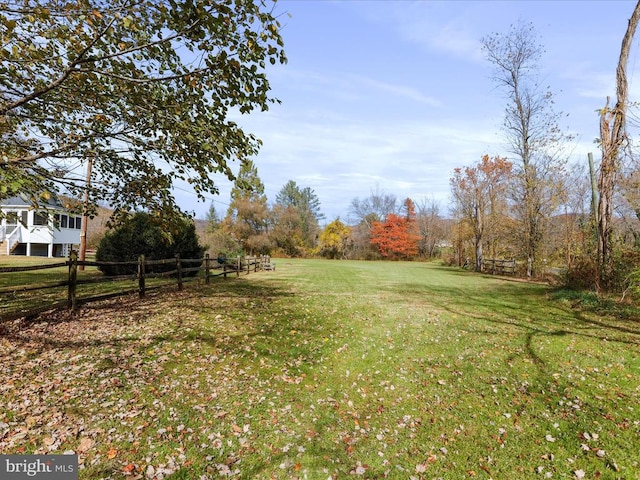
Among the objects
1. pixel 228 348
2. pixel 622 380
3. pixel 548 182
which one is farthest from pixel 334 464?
pixel 548 182

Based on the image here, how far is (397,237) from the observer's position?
178 feet

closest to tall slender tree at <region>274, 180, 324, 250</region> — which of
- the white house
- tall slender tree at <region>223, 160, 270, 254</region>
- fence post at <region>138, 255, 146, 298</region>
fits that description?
tall slender tree at <region>223, 160, 270, 254</region>

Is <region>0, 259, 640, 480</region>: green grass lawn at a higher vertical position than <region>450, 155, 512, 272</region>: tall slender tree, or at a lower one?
lower

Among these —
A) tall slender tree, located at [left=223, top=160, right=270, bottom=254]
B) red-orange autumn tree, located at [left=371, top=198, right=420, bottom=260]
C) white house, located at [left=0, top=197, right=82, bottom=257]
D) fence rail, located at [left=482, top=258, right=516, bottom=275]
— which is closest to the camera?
fence rail, located at [left=482, top=258, right=516, bottom=275]

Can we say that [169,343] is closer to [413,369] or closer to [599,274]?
[413,369]

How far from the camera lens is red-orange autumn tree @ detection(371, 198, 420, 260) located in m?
54.2

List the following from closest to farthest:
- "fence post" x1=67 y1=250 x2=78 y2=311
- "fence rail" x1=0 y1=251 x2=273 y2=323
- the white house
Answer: "fence rail" x1=0 y1=251 x2=273 y2=323
"fence post" x1=67 y1=250 x2=78 y2=311
the white house

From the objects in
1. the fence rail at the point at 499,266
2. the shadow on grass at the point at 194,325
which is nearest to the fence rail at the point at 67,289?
the shadow on grass at the point at 194,325

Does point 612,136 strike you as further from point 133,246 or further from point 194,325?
point 133,246

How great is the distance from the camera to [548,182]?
2055cm

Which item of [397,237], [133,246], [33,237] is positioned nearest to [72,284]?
[133,246]

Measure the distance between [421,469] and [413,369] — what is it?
2.72 meters

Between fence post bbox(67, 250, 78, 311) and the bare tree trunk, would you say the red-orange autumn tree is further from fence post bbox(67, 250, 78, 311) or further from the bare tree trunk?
fence post bbox(67, 250, 78, 311)

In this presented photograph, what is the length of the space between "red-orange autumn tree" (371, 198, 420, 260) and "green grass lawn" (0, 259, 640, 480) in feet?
148
